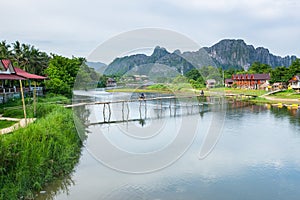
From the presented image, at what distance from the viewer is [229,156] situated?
11836 mm

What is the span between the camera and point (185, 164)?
1082 cm

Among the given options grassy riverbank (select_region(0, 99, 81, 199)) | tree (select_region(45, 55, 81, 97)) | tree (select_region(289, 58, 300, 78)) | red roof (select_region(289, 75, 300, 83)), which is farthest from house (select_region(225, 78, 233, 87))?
grassy riverbank (select_region(0, 99, 81, 199))

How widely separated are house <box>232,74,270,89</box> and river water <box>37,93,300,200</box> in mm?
34388

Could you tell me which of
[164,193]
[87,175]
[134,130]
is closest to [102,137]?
[134,130]

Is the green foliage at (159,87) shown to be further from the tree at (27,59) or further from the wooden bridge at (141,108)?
the tree at (27,59)

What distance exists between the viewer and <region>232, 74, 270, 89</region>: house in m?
50.8

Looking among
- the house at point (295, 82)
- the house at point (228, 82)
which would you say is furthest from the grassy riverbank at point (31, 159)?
the house at point (228, 82)

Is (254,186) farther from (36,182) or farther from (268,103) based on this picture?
(268,103)

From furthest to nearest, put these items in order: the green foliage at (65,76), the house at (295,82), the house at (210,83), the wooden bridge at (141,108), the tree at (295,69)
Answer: the house at (210,83) < the tree at (295,69) < the house at (295,82) < the green foliage at (65,76) < the wooden bridge at (141,108)

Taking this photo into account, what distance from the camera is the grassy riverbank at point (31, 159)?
6637mm

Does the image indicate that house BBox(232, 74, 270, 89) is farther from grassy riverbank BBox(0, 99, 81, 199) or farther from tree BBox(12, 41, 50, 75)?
grassy riverbank BBox(0, 99, 81, 199)

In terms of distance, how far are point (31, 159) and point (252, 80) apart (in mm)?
50500

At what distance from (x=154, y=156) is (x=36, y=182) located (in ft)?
17.7

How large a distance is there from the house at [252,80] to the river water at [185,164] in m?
34.4
